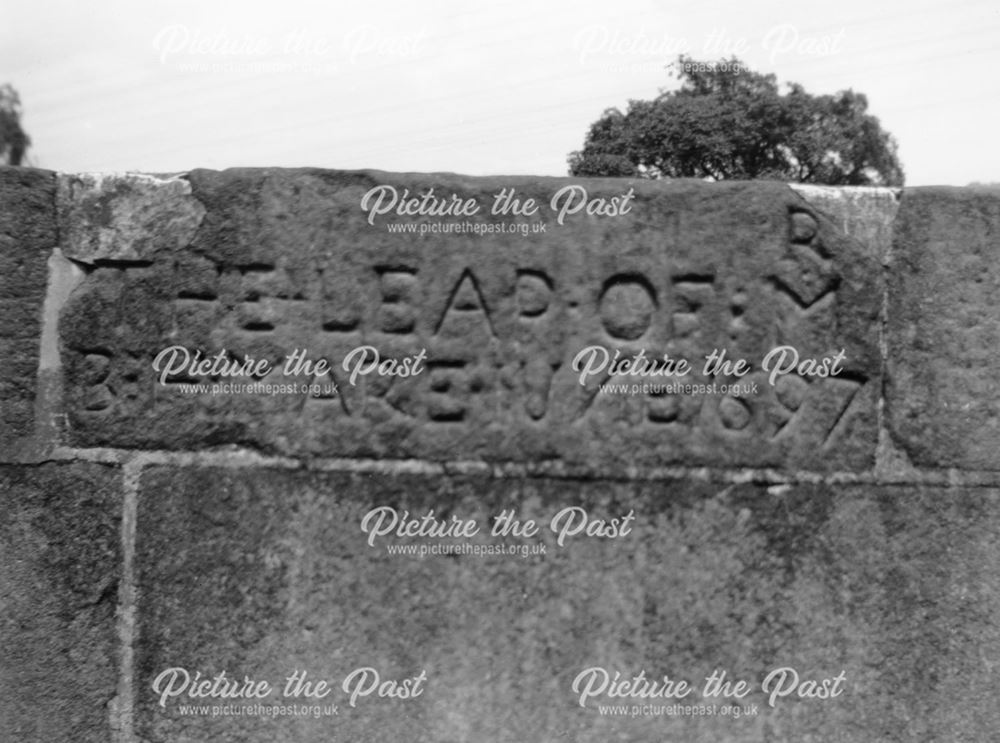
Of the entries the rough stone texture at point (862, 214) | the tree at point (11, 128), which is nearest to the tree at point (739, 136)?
the tree at point (11, 128)

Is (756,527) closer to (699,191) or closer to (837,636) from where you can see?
(837,636)

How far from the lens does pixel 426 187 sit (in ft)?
7.54

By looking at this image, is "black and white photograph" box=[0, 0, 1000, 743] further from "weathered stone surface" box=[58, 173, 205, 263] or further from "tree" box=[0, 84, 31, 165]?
"tree" box=[0, 84, 31, 165]

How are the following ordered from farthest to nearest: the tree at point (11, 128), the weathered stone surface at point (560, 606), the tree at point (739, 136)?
the tree at point (11, 128) → the tree at point (739, 136) → the weathered stone surface at point (560, 606)

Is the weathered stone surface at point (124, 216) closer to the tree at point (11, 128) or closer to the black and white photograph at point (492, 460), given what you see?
the black and white photograph at point (492, 460)

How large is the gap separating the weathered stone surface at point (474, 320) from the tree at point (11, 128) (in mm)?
29037

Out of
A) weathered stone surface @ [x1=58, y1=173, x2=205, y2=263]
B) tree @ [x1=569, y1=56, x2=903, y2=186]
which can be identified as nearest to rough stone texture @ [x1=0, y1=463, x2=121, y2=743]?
weathered stone surface @ [x1=58, y1=173, x2=205, y2=263]

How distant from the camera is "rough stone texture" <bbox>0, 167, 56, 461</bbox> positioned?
2.29 metres

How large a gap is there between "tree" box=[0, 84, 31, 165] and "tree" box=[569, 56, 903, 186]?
1534 cm

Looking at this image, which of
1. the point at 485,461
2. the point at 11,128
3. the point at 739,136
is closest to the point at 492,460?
the point at 485,461

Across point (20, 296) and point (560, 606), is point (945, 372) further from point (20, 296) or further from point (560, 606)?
point (20, 296)

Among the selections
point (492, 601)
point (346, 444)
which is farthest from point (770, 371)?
point (346, 444)

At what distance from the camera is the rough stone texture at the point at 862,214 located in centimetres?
231

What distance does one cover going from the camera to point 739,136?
24.7 m
